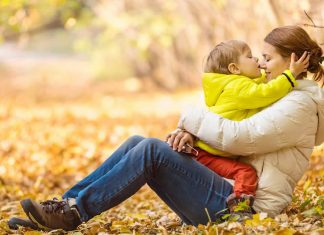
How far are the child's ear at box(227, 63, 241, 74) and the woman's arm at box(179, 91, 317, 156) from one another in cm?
28

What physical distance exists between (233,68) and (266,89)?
258mm

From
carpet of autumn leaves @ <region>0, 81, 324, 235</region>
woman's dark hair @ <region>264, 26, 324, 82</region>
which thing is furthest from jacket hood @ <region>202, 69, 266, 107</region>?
carpet of autumn leaves @ <region>0, 81, 324, 235</region>

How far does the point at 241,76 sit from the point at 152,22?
10.3 m

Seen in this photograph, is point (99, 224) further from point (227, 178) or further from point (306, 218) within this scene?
point (306, 218)

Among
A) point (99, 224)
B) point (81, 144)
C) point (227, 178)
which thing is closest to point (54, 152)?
point (81, 144)

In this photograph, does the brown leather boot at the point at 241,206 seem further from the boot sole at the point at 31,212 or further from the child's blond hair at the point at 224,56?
the boot sole at the point at 31,212

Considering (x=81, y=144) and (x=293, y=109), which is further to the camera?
(x=81, y=144)

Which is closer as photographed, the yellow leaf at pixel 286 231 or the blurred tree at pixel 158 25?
the yellow leaf at pixel 286 231

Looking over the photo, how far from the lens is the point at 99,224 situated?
3.85 metres

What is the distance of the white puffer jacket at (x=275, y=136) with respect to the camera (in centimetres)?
325

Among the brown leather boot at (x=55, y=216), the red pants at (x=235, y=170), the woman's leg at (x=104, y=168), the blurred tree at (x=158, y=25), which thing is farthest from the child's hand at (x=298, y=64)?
the brown leather boot at (x=55, y=216)

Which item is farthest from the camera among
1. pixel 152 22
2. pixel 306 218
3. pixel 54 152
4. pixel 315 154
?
pixel 152 22

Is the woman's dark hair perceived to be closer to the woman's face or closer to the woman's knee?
the woman's face

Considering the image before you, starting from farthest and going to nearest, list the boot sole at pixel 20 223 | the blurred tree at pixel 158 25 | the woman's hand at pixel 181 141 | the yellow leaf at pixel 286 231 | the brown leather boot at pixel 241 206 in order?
the blurred tree at pixel 158 25, the boot sole at pixel 20 223, the woman's hand at pixel 181 141, the brown leather boot at pixel 241 206, the yellow leaf at pixel 286 231
